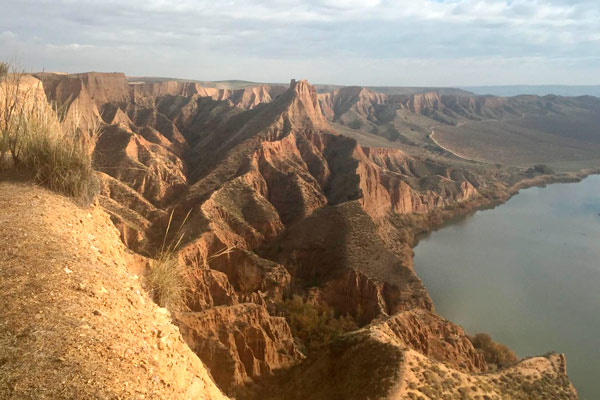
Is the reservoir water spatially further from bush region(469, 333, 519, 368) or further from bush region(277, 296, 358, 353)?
bush region(277, 296, 358, 353)

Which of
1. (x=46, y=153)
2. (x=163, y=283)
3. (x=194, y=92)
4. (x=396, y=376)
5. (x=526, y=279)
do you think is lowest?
(x=526, y=279)

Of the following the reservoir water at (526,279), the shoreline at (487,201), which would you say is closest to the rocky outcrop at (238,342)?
the reservoir water at (526,279)

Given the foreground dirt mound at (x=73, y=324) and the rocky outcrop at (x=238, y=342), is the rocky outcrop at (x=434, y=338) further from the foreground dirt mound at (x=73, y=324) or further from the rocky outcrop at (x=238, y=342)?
the foreground dirt mound at (x=73, y=324)

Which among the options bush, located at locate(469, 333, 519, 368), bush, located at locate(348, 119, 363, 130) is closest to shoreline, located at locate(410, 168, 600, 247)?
bush, located at locate(469, 333, 519, 368)

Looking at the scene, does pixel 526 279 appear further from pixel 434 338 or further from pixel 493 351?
pixel 434 338

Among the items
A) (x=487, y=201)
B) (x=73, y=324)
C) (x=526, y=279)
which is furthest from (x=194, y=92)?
(x=73, y=324)

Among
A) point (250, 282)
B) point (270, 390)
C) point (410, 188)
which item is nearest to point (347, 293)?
point (250, 282)
